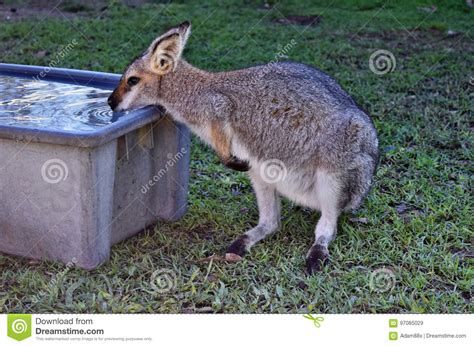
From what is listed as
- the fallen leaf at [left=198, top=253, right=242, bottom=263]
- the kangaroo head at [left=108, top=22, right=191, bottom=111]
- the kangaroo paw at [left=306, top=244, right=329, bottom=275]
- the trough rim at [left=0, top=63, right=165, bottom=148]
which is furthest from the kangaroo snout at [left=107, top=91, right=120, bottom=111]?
the kangaroo paw at [left=306, top=244, right=329, bottom=275]

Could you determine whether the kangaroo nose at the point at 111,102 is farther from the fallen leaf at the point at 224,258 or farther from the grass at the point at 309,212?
the fallen leaf at the point at 224,258

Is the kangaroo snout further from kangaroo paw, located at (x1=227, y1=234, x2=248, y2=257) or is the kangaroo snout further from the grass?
kangaroo paw, located at (x1=227, y1=234, x2=248, y2=257)

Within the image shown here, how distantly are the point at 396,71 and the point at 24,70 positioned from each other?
12.0 feet

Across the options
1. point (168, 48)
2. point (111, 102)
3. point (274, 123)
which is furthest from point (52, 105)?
point (274, 123)

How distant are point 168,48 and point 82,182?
100 centimetres

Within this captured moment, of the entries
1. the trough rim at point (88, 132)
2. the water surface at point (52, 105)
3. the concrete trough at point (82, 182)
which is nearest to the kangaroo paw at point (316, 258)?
the concrete trough at point (82, 182)

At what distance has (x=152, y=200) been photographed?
4.27 meters

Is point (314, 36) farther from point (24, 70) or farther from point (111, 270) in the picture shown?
point (111, 270)

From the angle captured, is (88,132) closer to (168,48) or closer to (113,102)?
(113,102)

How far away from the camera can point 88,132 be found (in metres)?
3.35

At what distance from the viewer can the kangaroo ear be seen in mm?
4027

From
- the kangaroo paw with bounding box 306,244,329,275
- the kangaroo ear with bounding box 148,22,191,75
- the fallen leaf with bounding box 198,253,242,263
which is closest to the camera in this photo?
the kangaroo paw with bounding box 306,244,329,275

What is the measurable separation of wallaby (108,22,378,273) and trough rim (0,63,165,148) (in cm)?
19

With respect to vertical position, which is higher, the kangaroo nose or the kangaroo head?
the kangaroo head
